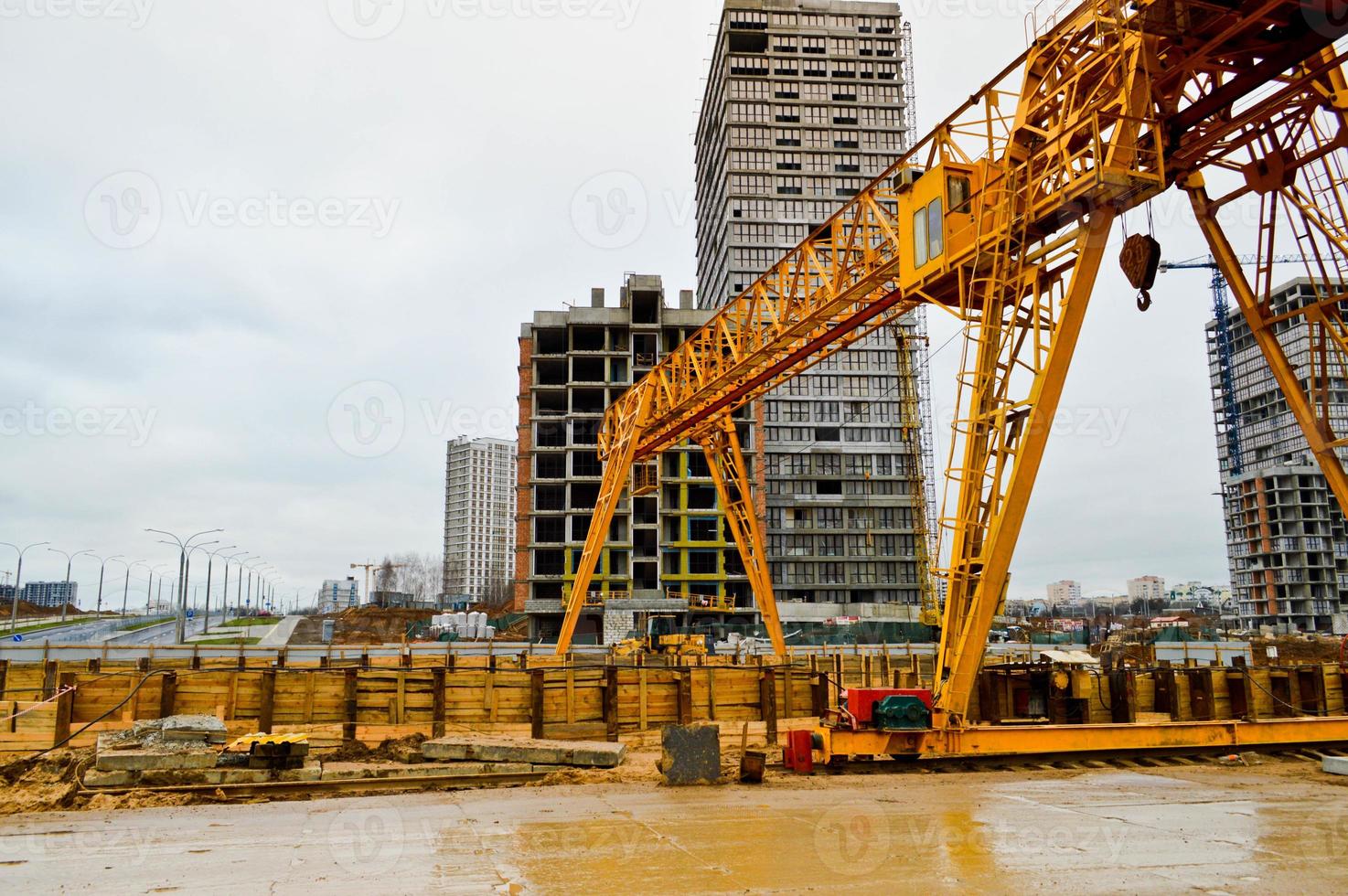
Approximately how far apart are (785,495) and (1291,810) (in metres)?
85.3

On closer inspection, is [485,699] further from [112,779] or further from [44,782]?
[44,782]

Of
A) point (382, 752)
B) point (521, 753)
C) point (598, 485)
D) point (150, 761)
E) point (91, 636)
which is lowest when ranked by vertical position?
point (91, 636)

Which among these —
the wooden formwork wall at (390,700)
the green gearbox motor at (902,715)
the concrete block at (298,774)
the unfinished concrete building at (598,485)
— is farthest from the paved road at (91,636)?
the green gearbox motor at (902,715)

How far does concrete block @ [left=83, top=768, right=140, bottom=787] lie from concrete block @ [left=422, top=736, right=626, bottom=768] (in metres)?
4.04

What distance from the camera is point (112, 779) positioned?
41.8 ft

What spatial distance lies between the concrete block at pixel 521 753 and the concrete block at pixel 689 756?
62.8 inches

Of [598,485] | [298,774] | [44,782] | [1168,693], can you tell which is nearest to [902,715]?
[298,774]

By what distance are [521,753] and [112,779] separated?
568 cm

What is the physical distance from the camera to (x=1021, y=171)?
16562 millimetres

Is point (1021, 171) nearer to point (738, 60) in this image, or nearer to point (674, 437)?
point (674, 437)

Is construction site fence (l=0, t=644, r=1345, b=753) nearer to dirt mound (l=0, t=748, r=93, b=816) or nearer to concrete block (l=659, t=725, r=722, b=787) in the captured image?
dirt mound (l=0, t=748, r=93, b=816)

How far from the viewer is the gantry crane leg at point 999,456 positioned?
1507 cm

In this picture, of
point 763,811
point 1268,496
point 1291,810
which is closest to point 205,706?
point 763,811

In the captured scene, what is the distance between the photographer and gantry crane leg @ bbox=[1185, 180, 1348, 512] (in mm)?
15375
